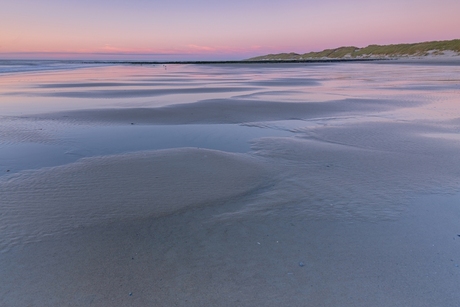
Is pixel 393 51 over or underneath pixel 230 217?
over

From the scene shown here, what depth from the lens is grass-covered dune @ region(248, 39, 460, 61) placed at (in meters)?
87.6

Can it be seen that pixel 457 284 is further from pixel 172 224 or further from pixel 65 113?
pixel 65 113

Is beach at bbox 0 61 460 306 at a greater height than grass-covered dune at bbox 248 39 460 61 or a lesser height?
lesser

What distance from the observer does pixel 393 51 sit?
368ft

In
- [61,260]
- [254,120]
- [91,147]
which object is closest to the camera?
[61,260]

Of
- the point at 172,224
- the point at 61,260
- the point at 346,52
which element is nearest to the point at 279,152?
the point at 172,224

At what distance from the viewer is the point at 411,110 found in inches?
433

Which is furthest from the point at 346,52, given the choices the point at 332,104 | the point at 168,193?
the point at 168,193

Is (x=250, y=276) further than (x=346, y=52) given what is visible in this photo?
No

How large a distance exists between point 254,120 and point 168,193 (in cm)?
555

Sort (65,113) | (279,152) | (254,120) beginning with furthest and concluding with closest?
(65,113), (254,120), (279,152)

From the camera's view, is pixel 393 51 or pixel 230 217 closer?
pixel 230 217

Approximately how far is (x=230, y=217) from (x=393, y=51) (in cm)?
12507

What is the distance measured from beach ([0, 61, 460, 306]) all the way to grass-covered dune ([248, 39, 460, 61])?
91.3 meters
